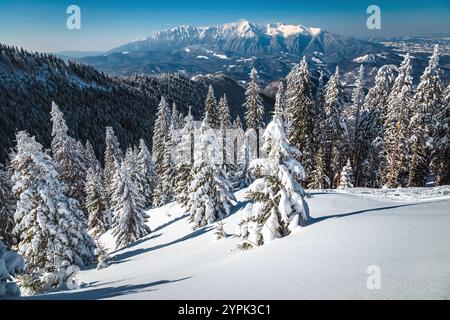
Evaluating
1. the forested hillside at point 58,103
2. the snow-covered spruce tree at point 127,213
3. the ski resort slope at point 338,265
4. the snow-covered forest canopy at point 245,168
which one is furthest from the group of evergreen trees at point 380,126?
the forested hillside at point 58,103

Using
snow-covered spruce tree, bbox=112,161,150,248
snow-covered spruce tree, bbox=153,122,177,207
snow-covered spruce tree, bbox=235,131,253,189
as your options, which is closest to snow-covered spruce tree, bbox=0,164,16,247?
snow-covered spruce tree, bbox=112,161,150,248

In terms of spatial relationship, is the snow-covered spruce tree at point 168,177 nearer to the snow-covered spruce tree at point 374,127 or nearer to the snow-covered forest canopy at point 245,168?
the snow-covered forest canopy at point 245,168

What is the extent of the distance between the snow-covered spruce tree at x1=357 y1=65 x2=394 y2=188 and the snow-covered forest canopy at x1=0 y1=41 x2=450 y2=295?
0.44 ft

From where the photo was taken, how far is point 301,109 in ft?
106

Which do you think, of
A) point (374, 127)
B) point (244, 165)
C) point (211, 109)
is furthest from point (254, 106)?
point (374, 127)

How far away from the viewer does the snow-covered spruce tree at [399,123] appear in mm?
33438

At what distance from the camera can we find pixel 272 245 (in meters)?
11.3

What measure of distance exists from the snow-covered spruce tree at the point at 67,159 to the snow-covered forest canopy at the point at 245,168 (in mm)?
153

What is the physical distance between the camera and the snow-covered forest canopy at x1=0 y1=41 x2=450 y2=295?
1301 cm

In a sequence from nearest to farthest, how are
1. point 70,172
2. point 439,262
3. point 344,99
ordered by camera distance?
1. point 439,262
2. point 344,99
3. point 70,172
